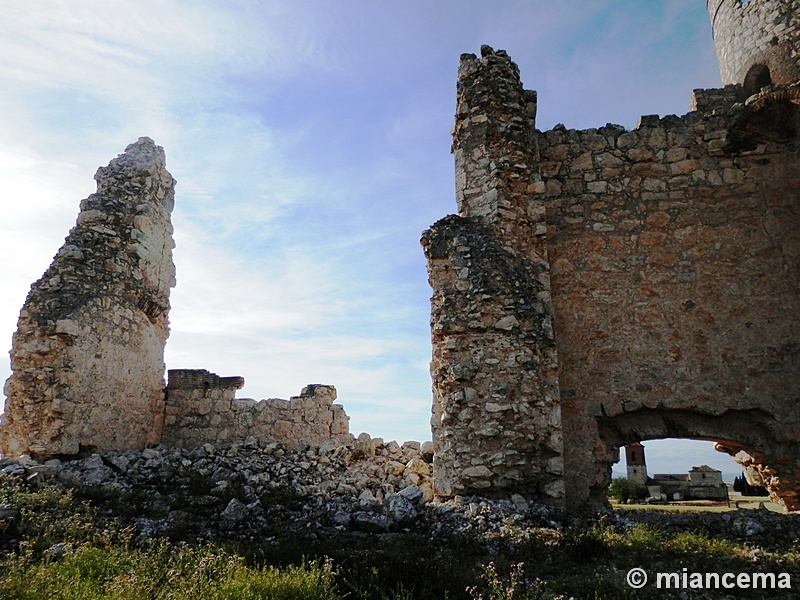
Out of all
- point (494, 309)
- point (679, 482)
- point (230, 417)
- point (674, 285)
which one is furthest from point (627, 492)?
point (494, 309)

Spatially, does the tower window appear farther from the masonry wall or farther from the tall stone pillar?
the tall stone pillar

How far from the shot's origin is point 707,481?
20406 mm

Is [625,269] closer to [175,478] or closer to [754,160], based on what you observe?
[754,160]

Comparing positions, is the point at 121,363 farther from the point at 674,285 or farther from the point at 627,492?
the point at 627,492

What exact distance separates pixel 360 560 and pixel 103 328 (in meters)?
6.24

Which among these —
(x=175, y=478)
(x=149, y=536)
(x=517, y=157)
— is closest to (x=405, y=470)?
(x=175, y=478)

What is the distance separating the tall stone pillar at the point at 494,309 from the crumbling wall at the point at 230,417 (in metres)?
3.91

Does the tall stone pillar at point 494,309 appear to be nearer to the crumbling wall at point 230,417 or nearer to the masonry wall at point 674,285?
the masonry wall at point 674,285

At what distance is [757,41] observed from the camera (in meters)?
7.93

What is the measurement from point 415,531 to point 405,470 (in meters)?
3.56

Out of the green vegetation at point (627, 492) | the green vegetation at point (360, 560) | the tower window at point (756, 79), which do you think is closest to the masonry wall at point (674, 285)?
the tower window at point (756, 79)

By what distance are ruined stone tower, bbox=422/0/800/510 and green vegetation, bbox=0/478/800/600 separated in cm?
123

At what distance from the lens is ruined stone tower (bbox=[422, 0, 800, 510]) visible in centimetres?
666

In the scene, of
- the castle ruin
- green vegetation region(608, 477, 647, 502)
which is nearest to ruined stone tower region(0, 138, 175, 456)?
the castle ruin
